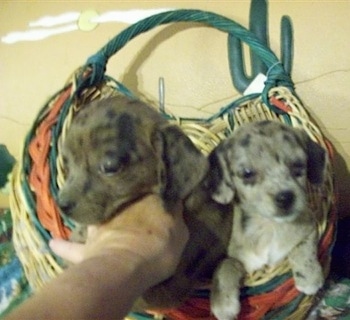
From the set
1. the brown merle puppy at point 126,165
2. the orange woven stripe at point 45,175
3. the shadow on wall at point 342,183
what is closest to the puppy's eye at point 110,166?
the brown merle puppy at point 126,165

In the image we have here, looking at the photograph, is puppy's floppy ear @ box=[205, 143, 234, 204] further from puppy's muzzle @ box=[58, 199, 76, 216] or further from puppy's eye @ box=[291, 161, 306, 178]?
puppy's muzzle @ box=[58, 199, 76, 216]

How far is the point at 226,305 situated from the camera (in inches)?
63.4

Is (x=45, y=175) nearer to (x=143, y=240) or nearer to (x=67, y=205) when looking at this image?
(x=67, y=205)

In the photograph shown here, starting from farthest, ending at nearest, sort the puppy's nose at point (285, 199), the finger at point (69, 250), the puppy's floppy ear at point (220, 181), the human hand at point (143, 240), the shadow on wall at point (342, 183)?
the shadow on wall at point (342, 183), the puppy's floppy ear at point (220, 181), the puppy's nose at point (285, 199), the finger at point (69, 250), the human hand at point (143, 240)

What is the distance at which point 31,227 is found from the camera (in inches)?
68.6

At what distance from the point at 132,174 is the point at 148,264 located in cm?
30

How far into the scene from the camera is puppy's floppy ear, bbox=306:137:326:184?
1.72 m

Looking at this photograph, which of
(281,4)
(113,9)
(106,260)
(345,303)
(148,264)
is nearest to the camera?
(106,260)

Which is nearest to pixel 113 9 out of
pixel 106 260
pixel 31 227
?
pixel 31 227

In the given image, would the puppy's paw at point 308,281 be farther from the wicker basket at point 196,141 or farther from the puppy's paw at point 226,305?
the puppy's paw at point 226,305

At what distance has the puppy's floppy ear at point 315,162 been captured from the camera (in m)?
1.72

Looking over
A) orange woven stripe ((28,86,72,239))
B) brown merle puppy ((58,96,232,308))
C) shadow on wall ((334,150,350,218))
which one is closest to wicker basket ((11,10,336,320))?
orange woven stripe ((28,86,72,239))

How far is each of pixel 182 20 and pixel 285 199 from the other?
0.84m

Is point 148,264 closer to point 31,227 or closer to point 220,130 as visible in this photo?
point 31,227
